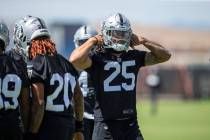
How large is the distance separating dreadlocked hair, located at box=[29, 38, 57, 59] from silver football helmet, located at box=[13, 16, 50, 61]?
55 millimetres

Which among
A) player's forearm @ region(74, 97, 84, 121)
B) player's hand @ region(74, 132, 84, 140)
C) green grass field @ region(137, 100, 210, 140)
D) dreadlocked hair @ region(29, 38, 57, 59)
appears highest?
dreadlocked hair @ region(29, 38, 57, 59)

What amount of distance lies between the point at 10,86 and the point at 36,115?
0.40 metres

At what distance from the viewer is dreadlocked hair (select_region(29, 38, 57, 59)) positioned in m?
8.53

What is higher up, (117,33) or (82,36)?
(117,33)

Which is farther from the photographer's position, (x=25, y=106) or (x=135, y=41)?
(x=135, y=41)

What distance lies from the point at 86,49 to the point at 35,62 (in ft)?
2.91

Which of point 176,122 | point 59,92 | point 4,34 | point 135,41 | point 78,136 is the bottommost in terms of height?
point 176,122

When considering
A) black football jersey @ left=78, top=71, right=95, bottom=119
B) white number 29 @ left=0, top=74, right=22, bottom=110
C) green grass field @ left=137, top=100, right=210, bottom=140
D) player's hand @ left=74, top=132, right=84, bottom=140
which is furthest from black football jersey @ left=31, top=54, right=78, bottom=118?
green grass field @ left=137, top=100, right=210, bottom=140

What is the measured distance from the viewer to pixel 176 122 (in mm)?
22812

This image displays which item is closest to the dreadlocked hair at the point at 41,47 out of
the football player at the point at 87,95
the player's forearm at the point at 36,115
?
the player's forearm at the point at 36,115

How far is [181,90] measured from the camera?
35125 millimetres

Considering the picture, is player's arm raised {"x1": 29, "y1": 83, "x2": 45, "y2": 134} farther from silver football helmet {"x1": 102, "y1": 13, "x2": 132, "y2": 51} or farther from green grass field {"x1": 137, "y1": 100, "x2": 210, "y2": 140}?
green grass field {"x1": 137, "y1": 100, "x2": 210, "y2": 140}

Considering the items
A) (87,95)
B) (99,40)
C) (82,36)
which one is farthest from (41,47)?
(82,36)

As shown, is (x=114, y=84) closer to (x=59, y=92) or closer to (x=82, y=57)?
(x=82, y=57)
